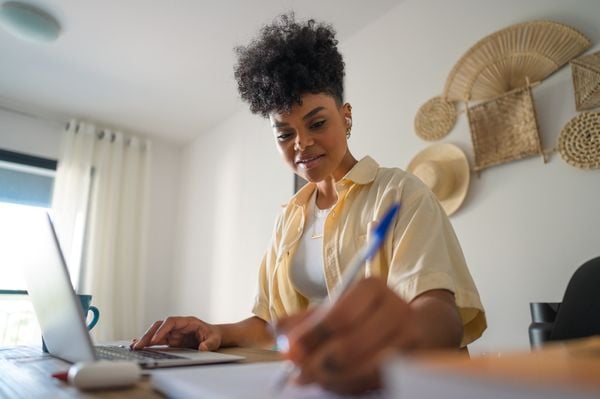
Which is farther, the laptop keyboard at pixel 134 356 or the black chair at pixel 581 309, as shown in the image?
the black chair at pixel 581 309

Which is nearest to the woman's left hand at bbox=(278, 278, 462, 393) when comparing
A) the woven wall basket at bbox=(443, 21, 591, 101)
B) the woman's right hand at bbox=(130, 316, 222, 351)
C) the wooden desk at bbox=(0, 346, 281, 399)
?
the wooden desk at bbox=(0, 346, 281, 399)

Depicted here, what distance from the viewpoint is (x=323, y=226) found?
36.4 inches

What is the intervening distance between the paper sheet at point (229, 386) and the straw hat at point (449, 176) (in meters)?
1.27

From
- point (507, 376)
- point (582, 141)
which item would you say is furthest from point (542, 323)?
point (507, 376)

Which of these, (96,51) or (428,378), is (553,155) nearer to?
(428,378)

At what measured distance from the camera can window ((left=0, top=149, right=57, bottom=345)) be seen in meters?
2.74

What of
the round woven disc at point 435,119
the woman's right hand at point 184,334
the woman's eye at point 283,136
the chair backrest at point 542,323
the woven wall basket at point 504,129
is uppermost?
the round woven disc at point 435,119

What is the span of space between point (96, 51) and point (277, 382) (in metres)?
2.58

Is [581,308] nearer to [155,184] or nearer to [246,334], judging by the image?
[246,334]

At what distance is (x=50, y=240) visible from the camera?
1.76 feet

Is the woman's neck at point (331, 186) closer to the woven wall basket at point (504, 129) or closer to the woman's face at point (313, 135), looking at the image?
the woman's face at point (313, 135)

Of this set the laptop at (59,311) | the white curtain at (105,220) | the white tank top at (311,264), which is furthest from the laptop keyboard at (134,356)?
the white curtain at (105,220)

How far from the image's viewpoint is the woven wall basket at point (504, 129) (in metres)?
1.36

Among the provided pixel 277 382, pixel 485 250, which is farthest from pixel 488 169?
pixel 277 382
